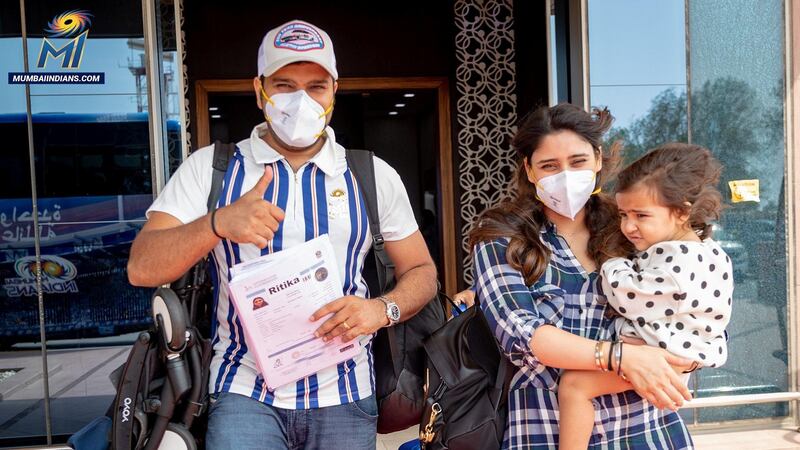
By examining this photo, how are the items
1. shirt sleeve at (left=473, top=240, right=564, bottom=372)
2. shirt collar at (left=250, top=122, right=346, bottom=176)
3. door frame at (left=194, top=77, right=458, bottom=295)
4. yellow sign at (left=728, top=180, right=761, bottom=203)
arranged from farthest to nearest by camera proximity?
door frame at (left=194, top=77, right=458, bottom=295)
yellow sign at (left=728, top=180, right=761, bottom=203)
shirt collar at (left=250, top=122, right=346, bottom=176)
shirt sleeve at (left=473, top=240, right=564, bottom=372)

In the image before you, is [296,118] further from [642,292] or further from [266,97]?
[642,292]

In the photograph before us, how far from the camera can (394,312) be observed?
4.95ft

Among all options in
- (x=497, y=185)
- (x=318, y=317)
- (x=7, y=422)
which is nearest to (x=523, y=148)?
(x=318, y=317)

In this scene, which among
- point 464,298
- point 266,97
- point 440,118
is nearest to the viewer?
point 266,97

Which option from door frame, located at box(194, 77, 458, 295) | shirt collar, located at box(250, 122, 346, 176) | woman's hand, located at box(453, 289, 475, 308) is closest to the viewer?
shirt collar, located at box(250, 122, 346, 176)

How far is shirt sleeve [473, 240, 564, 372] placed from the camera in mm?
1418

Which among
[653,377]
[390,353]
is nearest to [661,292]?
[653,377]

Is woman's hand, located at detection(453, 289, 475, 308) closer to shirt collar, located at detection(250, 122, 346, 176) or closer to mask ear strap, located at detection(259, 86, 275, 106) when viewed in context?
shirt collar, located at detection(250, 122, 346, 176)

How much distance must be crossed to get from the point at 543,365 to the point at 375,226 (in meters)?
0.46

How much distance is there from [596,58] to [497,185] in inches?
86.1

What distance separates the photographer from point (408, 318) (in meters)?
1.61

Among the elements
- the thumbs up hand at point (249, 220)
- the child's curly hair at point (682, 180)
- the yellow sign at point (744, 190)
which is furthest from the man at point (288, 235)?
the yellow sign at point (744, 190)

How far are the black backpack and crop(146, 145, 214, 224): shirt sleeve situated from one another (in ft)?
1.04

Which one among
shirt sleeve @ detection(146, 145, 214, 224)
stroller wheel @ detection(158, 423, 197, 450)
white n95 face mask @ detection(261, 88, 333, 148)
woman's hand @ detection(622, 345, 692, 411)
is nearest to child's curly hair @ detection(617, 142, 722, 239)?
woman's hand @ detection(622, 345, 692, 411)
